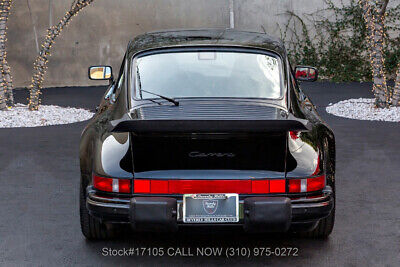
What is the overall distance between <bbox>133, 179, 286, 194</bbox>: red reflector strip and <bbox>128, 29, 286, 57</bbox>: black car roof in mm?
1469

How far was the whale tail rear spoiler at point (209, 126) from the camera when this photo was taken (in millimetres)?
4266

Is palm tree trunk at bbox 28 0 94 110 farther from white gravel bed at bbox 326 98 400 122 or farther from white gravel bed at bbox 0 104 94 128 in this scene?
white gravel bed at bbox 326 98 400 122

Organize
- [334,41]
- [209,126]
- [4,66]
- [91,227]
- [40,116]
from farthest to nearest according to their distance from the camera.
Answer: [334,41]
[4,66]
[40,116]
[91,227]
[209,126]

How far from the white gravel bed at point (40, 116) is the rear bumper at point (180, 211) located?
7839 millimetres

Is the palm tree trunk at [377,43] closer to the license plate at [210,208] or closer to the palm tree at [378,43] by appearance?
the palm tree at [378,43]

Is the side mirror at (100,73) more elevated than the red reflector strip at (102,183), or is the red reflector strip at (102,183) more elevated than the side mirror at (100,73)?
the side mirror at (100,73)

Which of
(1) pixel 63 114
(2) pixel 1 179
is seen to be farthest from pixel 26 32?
(2) pixel 1 179

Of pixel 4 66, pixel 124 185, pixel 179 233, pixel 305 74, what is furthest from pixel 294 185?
pixel 4 66

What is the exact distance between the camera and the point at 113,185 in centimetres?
438

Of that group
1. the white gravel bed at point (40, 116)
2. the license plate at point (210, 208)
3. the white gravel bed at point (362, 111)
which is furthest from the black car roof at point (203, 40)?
the white gravel bed at point (362, 111)

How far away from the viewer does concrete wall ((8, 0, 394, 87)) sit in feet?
58.8

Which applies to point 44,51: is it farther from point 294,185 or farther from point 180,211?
point 294,185

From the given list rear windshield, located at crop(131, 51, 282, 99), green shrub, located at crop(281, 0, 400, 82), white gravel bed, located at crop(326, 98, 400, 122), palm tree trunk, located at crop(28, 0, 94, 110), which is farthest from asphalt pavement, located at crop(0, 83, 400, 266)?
green shrub, located at crop(281, 0, 400, 82)

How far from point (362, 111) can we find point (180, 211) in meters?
9.14
